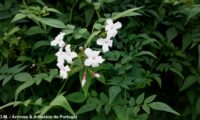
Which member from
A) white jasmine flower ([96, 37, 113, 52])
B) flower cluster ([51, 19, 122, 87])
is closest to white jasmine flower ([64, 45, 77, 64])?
flower cluster ([51, 19, 122, 87])

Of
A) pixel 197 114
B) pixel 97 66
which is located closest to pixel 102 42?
pixel 97 66

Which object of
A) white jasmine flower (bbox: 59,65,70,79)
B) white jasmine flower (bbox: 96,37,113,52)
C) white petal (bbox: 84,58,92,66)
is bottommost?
white jasmine flower (bbox: 59,65,70,79)

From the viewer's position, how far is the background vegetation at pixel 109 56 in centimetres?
161

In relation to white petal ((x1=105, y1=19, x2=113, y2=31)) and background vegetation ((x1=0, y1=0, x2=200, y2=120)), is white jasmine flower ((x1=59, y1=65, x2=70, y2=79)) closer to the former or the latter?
background vegetation ((x1=0, y1=0, x2=200, y2=120))

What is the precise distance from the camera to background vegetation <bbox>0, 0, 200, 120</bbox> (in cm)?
161

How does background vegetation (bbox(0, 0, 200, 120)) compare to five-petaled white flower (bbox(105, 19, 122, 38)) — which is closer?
five-petaled white flower (bbox(105, 19, 122, 38))

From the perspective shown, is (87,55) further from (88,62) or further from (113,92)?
(113,92)

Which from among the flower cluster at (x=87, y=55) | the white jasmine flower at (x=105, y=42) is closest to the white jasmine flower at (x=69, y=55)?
the flower cluster at (x=87, y=55)

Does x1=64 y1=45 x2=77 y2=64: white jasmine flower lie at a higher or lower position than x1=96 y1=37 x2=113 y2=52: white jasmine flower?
lower

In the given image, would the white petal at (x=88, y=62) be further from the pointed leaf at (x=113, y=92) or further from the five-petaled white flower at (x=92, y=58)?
the pointed leaf at (x=113, y=92)

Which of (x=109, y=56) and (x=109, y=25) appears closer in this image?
(x=109, y=25)

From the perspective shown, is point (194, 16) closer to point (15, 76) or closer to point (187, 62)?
point (187, 62)

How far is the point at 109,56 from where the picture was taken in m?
1.64

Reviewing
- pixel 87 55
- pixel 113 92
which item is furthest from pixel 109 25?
pixel 113 92
